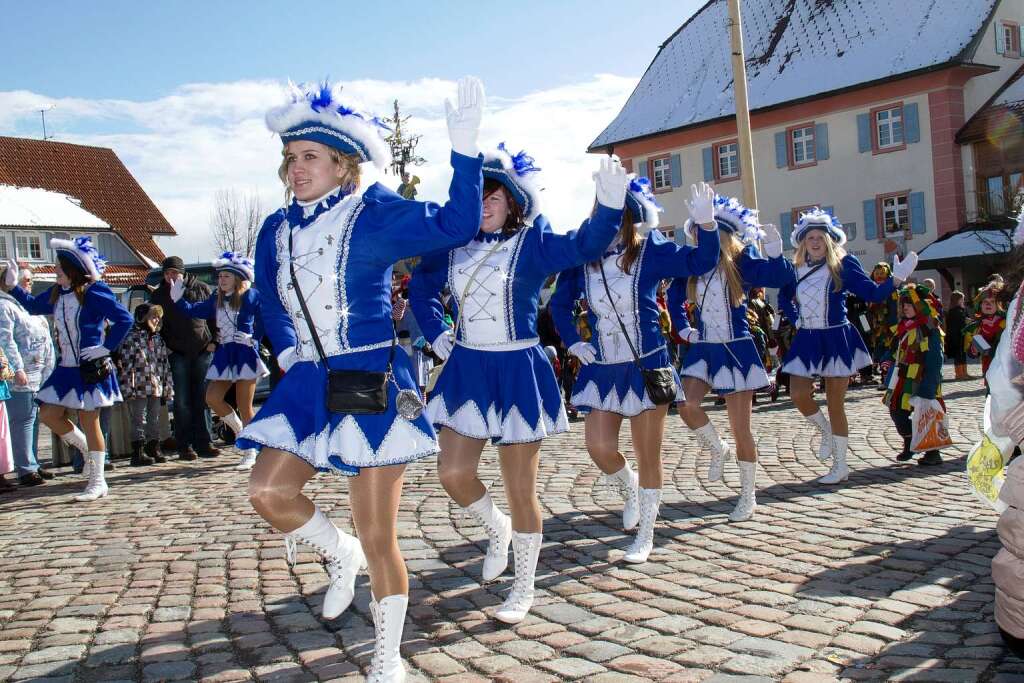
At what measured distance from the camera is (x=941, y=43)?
31.9m

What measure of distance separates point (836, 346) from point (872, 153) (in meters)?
27.1

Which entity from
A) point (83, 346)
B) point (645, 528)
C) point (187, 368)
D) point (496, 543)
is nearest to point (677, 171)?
point (187, 368)

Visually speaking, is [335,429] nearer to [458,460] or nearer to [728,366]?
[458,460]

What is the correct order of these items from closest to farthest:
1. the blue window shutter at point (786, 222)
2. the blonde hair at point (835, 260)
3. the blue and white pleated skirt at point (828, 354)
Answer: the blue and white pleated skirt at point (828, 354) < the blonde hair at point (835, 260) < the blue window shutter at point (786, 222)

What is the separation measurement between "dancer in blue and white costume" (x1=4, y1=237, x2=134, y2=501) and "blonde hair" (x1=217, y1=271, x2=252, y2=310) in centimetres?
166

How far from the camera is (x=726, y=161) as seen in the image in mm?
37438

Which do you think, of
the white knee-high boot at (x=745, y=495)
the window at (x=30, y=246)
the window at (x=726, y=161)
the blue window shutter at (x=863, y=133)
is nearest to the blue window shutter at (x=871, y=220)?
the blue window shutter at (x=863, y=133)

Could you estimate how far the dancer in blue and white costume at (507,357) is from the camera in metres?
4.67

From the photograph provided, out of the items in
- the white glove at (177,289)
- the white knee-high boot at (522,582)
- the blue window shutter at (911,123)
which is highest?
the blue window shutter at (911,123)

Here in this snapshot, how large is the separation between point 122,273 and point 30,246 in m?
3.78

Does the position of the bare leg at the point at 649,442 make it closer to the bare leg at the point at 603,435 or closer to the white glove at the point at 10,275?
the bare leg at the point at 603,435

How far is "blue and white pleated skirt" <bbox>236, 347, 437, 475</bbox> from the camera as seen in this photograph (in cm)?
372

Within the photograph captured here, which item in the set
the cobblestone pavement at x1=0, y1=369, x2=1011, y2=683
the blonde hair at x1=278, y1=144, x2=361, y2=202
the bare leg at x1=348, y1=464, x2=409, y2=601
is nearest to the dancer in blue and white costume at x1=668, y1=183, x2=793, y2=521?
the cobblestone pavement at x1=0, y1=369, x2=1011, y2=683

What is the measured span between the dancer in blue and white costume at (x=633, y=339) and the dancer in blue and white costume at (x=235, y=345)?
501 centimetres
